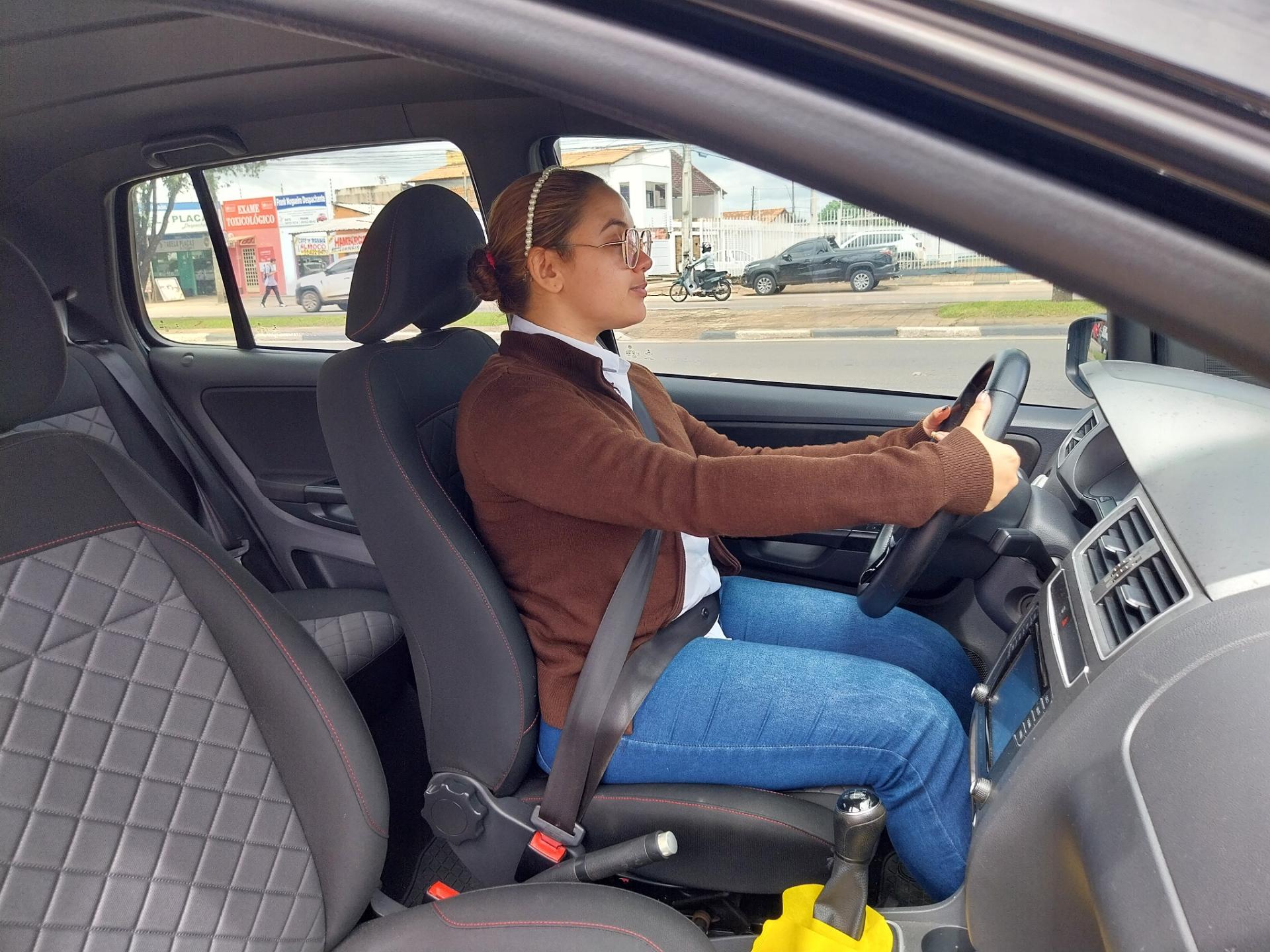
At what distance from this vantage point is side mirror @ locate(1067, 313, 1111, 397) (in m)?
1.83

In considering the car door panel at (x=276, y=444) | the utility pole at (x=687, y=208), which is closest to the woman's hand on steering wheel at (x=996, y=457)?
the utility pole at (x=687, y=208)

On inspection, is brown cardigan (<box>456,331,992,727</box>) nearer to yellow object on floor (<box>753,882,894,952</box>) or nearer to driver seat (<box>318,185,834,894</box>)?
driver seat (<box>318,185,834,894</box>)

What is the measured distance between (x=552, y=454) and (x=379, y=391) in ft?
1.11

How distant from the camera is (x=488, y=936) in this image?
1.07 meters

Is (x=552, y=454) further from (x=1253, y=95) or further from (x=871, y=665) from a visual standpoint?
(x=1253, y=95)

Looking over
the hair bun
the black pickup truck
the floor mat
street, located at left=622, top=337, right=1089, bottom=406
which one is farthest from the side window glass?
the floor mat

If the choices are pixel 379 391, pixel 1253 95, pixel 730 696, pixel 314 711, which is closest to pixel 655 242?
pixel 379 391

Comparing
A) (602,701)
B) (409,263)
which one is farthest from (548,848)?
(409,263)

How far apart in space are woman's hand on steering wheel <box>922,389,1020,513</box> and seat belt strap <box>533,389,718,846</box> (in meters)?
0.48

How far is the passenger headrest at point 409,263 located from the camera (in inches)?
61.5

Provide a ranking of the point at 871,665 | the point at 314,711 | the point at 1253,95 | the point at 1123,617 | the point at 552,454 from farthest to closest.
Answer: the point at 871,665, the point at 552,454, the point at 314,711, the point at 1123,617, the point at 1253,95

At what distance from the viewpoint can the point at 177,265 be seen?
271 cm

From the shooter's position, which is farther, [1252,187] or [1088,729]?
[1088,729]

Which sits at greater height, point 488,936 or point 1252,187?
point 1252,187
